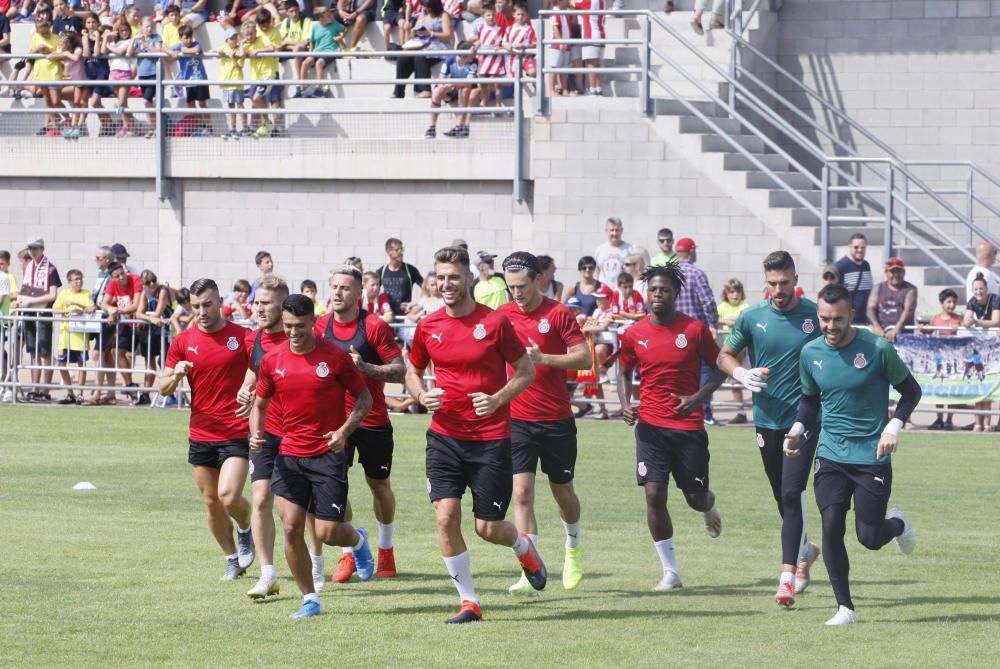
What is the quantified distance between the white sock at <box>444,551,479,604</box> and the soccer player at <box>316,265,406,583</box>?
3.36 feet

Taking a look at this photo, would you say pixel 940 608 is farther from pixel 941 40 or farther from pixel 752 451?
pixel 941 40

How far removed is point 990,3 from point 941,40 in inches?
36.2

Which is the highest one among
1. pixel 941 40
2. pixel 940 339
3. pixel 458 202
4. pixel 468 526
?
pixel 941 40

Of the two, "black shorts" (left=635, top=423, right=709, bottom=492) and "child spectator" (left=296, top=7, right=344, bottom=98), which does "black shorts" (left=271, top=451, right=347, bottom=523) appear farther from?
"child spectator" (left=296, top=7, right=344, bottom=98)

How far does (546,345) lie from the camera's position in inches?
438

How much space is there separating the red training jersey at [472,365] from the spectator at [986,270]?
12121 millimetres

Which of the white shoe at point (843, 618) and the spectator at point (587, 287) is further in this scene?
the spectator at point (587, 287)

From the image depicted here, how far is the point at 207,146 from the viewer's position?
26.5 metres

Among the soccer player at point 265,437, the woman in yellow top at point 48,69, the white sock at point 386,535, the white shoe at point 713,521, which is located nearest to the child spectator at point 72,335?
the woman in yellow top at point 48,69

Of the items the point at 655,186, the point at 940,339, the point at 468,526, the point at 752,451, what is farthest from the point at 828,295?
the point at 655,186

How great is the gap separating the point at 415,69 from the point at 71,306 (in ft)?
21.5

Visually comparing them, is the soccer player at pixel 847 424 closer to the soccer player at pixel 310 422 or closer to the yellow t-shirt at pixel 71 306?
the soccer player at pixel 310 422

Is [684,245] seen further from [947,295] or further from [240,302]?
[240,302]

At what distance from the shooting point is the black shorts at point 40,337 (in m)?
22.7
